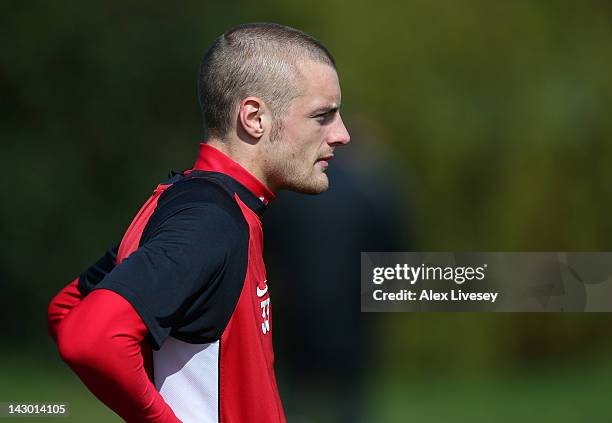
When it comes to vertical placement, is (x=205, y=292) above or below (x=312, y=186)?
below

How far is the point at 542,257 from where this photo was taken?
5.96m

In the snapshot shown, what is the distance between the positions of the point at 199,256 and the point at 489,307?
4.30 m

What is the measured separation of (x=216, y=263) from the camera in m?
1.88

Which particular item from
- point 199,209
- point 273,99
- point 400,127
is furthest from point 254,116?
point 400,127

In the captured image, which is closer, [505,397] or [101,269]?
[101,269]

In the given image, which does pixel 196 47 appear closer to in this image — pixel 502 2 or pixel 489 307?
pixel 502 2

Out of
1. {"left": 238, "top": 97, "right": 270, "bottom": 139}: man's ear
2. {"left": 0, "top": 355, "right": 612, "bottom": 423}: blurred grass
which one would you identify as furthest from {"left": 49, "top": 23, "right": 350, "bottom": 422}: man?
{"left": 0, "top": 355, "right": 612, "bottom": 423}: blurred grass

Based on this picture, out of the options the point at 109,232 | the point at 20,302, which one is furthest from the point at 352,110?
the point at 20,302

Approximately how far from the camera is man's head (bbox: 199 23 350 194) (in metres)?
2.17

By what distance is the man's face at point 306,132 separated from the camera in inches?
86.0

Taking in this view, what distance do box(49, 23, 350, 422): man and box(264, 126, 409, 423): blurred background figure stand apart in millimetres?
1610

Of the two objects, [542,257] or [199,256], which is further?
[542,257]

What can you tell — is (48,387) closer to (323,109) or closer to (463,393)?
(463,393)

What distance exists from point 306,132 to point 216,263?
444 millimetres
